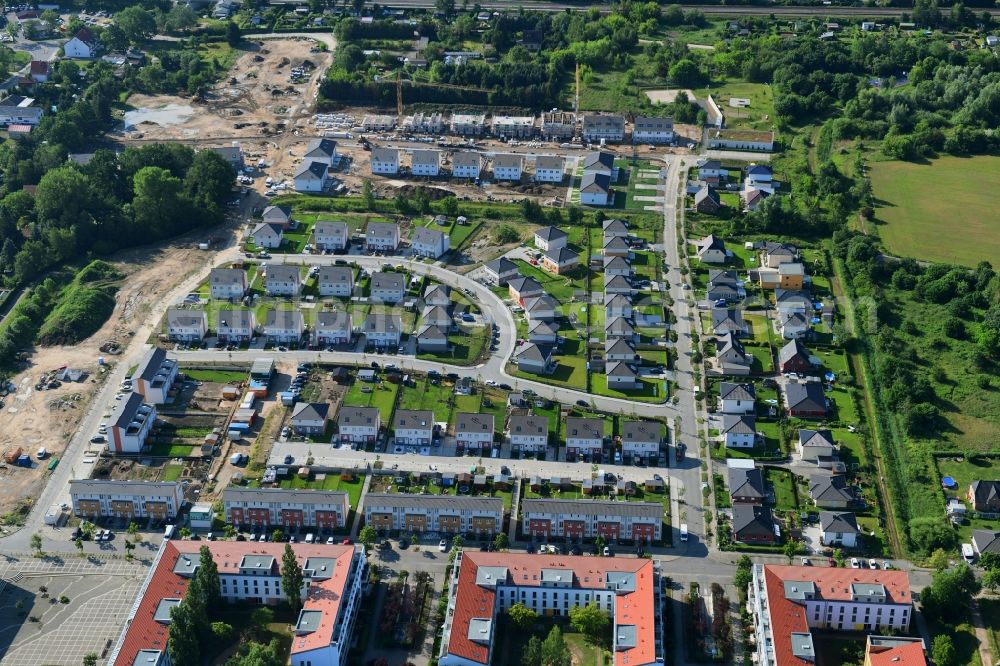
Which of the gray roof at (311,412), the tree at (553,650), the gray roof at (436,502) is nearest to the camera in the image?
the tree at (553,650)

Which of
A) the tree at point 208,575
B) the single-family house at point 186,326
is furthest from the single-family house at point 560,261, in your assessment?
the tree at point 208,575

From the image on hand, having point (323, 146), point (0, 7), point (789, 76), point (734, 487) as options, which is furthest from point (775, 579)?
point (0, 7)

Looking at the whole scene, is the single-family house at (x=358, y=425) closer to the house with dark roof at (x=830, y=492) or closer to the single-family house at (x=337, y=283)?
the single-family house at (x=337, y=283)

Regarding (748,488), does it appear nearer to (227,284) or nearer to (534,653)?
(534,653)

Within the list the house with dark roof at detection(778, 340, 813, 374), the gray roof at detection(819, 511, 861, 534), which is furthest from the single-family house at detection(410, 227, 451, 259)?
the gray roof at detection(819, 511, 861, 534)

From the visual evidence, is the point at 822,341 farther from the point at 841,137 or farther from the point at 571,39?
the point at 571,39

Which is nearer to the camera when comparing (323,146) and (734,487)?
(734,487)
